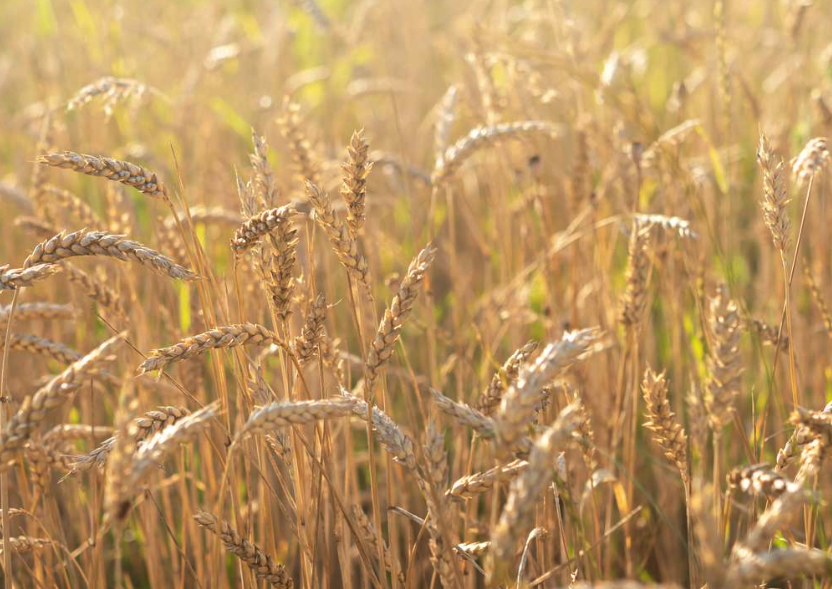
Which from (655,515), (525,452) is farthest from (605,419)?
(525,452)

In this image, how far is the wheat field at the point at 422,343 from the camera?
1091mm

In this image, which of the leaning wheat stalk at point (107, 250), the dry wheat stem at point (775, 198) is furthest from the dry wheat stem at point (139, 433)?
the dry wheat stem at point (775, 198)

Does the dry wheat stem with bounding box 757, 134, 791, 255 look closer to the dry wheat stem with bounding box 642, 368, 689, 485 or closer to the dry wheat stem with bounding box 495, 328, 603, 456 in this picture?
the dry wheat stem with bounding box 642, 368, 689, 485

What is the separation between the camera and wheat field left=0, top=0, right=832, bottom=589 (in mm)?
1091

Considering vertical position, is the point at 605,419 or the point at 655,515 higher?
the point at 605,419

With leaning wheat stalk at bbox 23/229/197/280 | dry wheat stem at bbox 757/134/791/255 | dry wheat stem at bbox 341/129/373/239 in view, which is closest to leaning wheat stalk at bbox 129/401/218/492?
leaning wheat stalk at bbox 23/229/197/280

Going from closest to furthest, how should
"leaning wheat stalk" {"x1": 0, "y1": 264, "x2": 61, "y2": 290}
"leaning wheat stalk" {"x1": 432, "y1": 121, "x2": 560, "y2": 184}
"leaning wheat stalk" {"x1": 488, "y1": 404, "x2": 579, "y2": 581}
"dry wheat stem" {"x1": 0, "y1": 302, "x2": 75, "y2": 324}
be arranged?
1. "leaning wheat stalk" {"x1": 488, "y1": 404, "x2": 579, "y2": 581}
2. "leaning wheat stalk" {"x1": 0, "y1": 264, "x2": 61, "y2": 290}
3. "dry wheat stem" {"x1": 0, "y1": 302, "x2": 75, "y2": 324}
4. "leaning wheat stalk" {"x1": 432, "y1": 121, "x2": 560, "y2": 184}

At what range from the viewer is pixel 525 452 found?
3.47 feet

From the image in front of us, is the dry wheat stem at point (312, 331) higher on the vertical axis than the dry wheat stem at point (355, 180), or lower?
lower

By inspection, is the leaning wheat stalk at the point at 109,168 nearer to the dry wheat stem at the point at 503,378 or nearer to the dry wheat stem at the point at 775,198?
the dry wheat stem at the point at 503,378

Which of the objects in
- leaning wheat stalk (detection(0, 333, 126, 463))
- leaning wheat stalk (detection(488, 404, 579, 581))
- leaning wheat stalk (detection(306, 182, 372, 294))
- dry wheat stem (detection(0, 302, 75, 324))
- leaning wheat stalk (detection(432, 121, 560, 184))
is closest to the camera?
leaning wheat stalk (detection(488, 404, 579, 581))

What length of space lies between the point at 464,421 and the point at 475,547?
0.28m

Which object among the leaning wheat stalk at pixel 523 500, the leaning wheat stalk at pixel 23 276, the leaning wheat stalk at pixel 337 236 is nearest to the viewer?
the leaning wheat stalk at pixel 523 500

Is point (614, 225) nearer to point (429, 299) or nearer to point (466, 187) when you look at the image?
point (429, 299)
